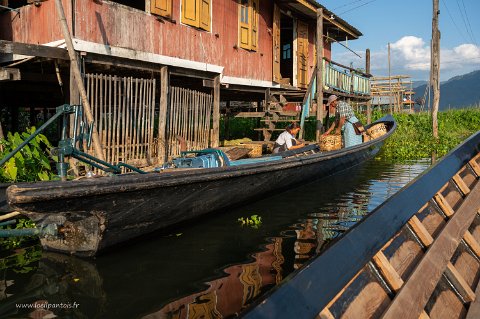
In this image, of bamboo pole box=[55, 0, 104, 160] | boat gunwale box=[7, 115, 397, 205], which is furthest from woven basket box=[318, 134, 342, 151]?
bamboo pole box=[55, 0, 104, 160]

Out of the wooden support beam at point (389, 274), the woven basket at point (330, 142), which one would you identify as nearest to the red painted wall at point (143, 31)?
the woven basket at point (330, 142)

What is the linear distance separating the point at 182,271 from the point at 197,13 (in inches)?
304

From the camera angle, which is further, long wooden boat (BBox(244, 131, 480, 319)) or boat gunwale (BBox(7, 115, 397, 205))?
boat gunwale (BBox(7, 115, 397, 205))

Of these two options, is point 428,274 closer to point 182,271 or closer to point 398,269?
point 398,269

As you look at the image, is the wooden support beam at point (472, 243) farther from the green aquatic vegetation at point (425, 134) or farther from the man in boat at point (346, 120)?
the green aquatic vegetation at point (425, 134)

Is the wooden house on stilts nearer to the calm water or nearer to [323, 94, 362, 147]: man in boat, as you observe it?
[323, 94, 362, 147]: man in boat

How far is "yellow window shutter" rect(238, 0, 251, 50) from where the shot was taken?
1219cm

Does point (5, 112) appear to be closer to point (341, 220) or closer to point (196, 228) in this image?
point (196, 228)

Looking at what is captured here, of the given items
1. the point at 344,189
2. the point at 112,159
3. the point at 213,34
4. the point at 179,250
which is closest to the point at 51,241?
the point at 179,250

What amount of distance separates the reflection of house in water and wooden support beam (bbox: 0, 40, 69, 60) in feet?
17.0

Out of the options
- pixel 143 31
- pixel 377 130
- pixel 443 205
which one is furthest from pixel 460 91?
pixel 443 205

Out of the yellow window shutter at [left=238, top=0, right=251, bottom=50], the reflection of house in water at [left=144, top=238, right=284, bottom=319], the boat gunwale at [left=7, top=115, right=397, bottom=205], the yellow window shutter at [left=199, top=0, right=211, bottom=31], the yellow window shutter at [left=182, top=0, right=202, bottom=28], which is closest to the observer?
the reflection of house in water at [left=144, top=238, right=284, bottom=319]

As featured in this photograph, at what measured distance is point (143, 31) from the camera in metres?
8.77

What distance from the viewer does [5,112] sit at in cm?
1575
